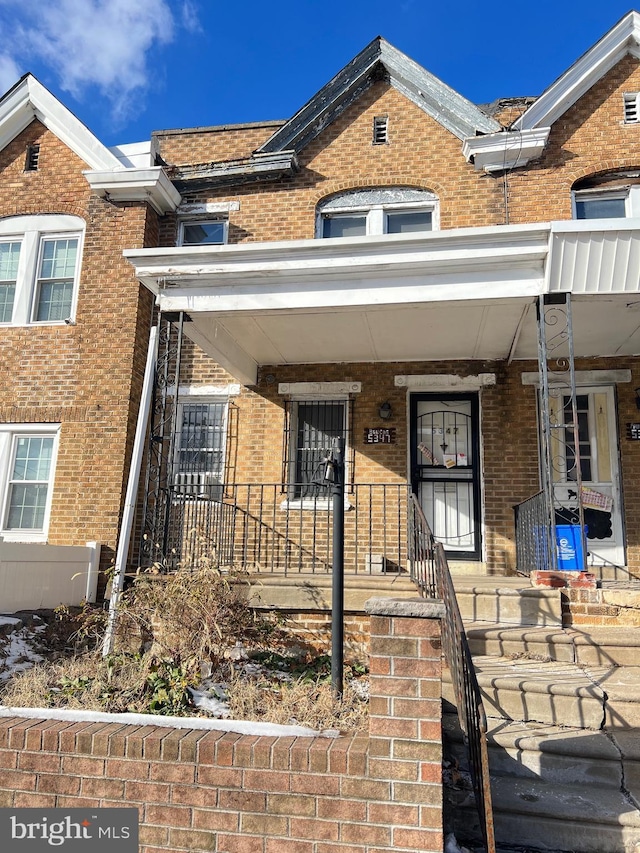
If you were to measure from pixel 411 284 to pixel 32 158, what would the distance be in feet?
23.3

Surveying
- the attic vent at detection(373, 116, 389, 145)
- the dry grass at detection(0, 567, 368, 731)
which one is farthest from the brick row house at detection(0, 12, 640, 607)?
the dry grass at detection(0, 567, 368, 731)

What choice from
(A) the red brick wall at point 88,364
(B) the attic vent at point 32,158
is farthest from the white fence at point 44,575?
(B) the attic vent at point 32,158

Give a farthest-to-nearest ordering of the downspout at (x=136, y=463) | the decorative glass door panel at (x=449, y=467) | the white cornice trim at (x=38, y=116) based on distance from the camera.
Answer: the white cornice trim at (x=38, y=116) < the decorative glass door panel at (x=449, y=467) < the downspout at (x=136, y=463)

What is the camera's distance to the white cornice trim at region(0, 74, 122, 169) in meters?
9.89

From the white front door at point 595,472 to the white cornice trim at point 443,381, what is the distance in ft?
3.22

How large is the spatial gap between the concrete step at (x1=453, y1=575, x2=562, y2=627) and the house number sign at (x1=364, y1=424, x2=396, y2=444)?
2.98 meters

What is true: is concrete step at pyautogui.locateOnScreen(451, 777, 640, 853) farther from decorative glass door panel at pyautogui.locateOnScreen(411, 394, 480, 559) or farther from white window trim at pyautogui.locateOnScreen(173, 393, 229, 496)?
white window trim at pyautogui.locateOnScreen(173, 393, 229, 496)

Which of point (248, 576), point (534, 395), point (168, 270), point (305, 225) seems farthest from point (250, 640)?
point (305, 225)

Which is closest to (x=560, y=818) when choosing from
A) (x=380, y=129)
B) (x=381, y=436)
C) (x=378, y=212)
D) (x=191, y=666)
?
(x=191, y=666)

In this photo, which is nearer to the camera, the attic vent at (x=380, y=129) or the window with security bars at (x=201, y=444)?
the window with security bars at (x=201, y=444)

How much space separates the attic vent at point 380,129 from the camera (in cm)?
975

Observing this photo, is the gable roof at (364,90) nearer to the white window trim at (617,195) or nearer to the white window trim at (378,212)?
the white window trim at (378,212)

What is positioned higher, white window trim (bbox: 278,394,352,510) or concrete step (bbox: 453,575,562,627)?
white window trim (bbox: 278,394,352,510)

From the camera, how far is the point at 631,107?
916 centimetres
